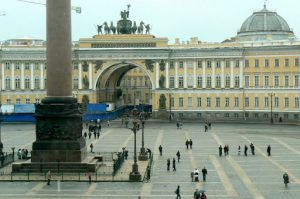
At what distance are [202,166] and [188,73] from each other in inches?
2083

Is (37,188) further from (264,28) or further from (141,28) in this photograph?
(264,28)

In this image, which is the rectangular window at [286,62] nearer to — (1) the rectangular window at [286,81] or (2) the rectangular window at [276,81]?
(1) the rectangular window at [286,81]

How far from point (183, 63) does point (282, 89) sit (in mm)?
15873

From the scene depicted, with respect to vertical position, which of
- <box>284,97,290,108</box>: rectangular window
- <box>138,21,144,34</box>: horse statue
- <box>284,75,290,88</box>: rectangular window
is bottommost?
<box>284,97,290,108</box>: rectangular window

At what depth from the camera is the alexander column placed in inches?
1622

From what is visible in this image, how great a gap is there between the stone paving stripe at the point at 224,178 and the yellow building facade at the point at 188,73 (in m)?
44.6

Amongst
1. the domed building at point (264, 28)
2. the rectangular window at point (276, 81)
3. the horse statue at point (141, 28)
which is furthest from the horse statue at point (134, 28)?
the rectangular window at point (276, 81)

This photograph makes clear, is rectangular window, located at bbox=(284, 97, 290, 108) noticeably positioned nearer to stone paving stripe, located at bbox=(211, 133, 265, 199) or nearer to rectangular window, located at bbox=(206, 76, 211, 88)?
rectangular window, located at bbox=(206, 76, 211, 88)

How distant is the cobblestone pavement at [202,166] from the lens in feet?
116

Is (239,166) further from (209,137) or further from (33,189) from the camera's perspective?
(209,137)

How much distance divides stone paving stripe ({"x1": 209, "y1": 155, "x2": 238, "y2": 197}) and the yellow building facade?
44.6 m

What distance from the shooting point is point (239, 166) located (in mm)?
46219

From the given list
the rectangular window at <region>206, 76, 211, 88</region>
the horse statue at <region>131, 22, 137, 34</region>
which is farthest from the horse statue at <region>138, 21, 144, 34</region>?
the rectangular window at <region>206, 76, 211, 88</region>

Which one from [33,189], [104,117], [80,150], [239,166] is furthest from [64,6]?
[104,117]
